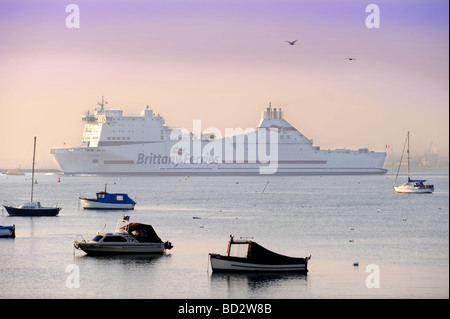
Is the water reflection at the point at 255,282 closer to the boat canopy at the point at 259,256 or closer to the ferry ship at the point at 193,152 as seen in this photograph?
the boat canopy at the point at 259,256

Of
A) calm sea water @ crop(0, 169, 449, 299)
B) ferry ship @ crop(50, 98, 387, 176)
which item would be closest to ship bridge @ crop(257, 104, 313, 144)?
ferry ship @ crop(50, 98, 387, 176)

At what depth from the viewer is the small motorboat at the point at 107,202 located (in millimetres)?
56188

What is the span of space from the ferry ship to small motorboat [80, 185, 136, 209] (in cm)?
7137

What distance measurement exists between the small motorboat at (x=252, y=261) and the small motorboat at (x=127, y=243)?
4.92 m

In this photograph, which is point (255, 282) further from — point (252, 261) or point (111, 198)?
point (111, 198)

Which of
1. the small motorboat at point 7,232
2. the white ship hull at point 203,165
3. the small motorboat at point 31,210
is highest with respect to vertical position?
the white ship hull at point 203,165

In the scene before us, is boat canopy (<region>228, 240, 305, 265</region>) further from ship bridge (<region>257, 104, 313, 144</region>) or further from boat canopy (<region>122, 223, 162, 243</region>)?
ship bridge (<region>257, 104, 313, 144</region>)

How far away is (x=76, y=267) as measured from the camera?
28.9 m

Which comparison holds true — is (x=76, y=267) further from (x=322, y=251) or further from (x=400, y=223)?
(x=400, y=223)

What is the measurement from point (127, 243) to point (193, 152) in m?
104

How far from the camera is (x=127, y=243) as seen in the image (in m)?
31.2

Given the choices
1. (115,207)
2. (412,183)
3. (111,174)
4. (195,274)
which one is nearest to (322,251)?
(195,274)

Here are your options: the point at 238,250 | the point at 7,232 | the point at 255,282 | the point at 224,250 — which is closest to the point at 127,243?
the point at 224,250

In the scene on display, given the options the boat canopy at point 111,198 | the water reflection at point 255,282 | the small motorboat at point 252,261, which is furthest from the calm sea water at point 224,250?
the boat canopy at point 111,198
